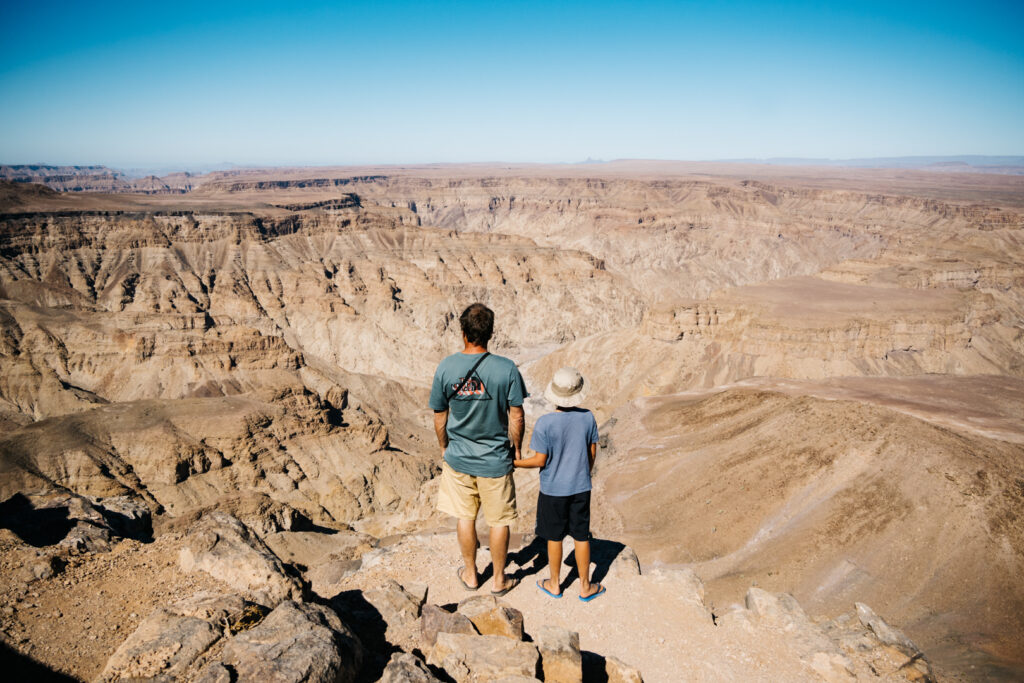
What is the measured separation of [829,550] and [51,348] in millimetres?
61711

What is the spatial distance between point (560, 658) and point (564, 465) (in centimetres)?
190

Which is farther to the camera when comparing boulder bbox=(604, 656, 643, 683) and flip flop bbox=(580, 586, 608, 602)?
flip flop bbox=(580, 586, 608, 602)

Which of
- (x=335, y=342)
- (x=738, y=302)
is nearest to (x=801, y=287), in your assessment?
(x=738, y=302)

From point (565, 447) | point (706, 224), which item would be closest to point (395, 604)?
point (565, 447)

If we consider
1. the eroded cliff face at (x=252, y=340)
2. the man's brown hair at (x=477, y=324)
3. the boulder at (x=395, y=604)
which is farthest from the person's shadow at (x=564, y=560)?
the eroded cliff face at (x=252, y=340)

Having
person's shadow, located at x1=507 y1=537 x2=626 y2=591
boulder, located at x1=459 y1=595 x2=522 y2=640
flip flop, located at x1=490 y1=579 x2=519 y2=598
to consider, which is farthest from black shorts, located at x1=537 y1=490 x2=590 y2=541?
boulder, located at x1=459 y1=595 x2=522 y2=640

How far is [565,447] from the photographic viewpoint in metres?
6.18

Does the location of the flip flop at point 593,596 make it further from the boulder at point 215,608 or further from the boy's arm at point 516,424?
the boulder at point 215,608

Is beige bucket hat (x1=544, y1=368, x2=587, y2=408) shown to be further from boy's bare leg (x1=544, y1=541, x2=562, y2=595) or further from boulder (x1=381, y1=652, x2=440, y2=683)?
boulder (x1=381, y1=652, x2=440, y2=683)

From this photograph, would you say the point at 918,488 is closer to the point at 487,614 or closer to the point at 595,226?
the point at 487,614

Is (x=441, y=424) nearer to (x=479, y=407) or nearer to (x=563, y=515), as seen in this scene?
(x=479, y=407)

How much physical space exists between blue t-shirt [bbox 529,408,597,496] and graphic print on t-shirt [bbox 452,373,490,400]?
Result: 77 cm

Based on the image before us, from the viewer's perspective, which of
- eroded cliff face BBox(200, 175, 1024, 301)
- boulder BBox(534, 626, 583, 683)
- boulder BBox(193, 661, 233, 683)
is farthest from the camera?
eroded cliff face BBox(200, 175, 1024, 301)

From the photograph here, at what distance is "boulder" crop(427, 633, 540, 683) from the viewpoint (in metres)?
4.96
